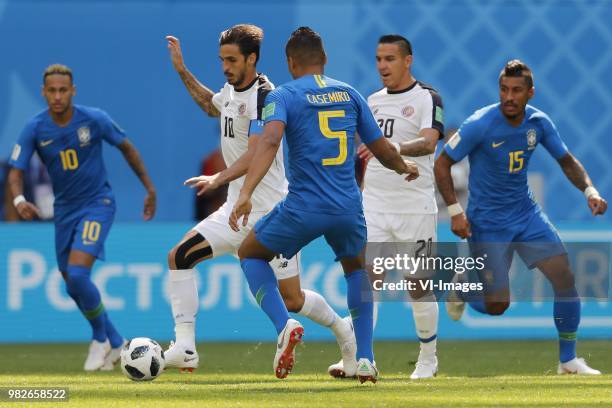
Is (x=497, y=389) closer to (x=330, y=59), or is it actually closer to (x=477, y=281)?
(x=477, y=281)

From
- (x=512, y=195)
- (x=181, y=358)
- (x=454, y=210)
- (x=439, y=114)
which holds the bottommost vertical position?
(x=181, y=358)

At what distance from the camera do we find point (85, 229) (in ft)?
39.2

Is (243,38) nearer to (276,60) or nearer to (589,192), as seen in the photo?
(589,192)

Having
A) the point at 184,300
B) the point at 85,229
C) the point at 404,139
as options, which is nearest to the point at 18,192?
the point at 85,229

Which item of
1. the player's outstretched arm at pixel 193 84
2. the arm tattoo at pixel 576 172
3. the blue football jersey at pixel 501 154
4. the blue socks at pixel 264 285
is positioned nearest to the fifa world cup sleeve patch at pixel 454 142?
the blue football jersey at pixel 501 154

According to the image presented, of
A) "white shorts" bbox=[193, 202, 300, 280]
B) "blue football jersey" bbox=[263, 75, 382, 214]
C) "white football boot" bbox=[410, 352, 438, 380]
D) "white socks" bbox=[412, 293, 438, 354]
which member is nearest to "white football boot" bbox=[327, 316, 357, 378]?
"white shorts" bbox=[193, 202, 300, 280]

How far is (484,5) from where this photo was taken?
1844 centimetres

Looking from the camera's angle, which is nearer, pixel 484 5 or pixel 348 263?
pixel 348 263

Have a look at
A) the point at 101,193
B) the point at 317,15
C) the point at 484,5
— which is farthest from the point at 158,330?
the point at 484,5

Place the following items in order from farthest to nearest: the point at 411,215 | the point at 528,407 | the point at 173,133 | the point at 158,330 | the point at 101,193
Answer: the point at 173,133 → the point at 158,330 → the point at 101,193 → the point at 411,215 → the point at 528,407

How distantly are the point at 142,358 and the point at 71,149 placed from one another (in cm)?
309

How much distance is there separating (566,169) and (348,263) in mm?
2596

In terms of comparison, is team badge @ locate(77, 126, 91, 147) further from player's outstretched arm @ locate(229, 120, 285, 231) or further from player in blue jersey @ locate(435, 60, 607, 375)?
player's outstretched arm @ locate(229, 120, 285, 231)

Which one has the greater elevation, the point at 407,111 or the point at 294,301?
the point at 407,111
